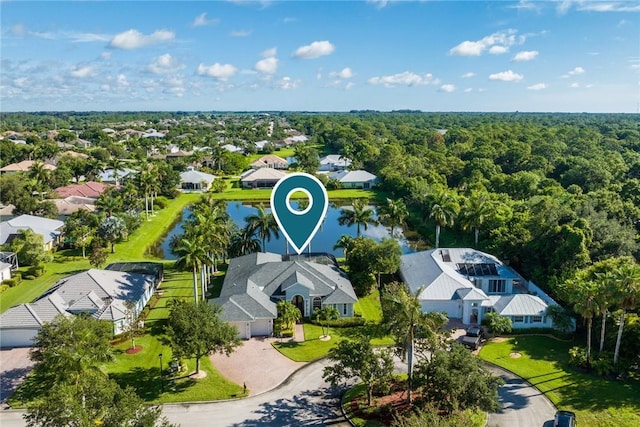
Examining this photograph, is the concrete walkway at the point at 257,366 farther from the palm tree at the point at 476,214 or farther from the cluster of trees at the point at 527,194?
the palm tree at the point at 476,214

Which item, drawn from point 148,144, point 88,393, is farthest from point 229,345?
point 148,144

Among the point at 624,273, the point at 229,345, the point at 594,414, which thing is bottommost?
the point at 594,414

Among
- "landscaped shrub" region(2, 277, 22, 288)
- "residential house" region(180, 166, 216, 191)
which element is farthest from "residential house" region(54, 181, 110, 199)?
"landscaped shrub" region(2, 277, 22, 288)

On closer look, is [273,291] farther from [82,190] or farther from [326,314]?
[82,190]

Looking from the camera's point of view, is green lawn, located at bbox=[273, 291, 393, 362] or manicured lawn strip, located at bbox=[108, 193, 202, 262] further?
manicured lawn strip, located at bbox=[108, 193, 202, 262]

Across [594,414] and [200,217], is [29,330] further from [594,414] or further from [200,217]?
[594,414]

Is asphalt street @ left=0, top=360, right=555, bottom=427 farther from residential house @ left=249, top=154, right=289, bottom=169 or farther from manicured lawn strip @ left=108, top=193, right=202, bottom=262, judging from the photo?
residential house @ left=249, top=154, right=289, bottom=169
